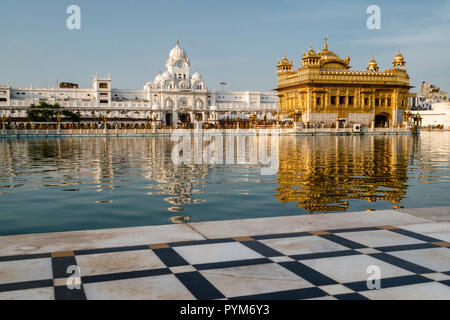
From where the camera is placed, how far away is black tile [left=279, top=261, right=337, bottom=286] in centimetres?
368

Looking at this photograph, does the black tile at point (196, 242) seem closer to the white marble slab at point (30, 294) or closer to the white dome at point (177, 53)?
the white marble slab at point (30, 294)

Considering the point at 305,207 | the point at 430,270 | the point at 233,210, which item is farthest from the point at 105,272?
the point at 305,207

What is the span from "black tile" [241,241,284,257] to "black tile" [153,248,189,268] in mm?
788

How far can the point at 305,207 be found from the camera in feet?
26.2

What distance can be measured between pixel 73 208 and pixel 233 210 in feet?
9.50

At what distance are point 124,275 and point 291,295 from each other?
141cm

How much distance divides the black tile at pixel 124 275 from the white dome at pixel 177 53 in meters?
120

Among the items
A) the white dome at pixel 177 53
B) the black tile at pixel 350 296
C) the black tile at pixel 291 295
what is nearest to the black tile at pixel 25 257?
the black tile at pixel 291 295

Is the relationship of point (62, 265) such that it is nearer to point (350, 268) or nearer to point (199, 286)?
point (199, 286)

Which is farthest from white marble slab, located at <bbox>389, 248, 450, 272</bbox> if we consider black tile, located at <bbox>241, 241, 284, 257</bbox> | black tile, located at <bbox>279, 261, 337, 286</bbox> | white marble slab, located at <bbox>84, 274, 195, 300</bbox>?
white marble slab, located at <bbox>84, 274, 195, 300</bbox>

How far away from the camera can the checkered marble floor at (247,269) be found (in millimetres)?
3445

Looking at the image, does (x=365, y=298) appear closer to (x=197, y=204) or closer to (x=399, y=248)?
(x=399, y=248)

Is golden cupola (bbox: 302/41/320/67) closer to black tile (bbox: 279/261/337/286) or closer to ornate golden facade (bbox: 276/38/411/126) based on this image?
ornate golden facade (bbox: 276/38/411/126)

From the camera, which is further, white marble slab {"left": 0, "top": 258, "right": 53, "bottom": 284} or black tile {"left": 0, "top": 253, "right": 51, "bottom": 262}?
black tile {"left": 0, "top": 253, "right": 51, "bottom": 262}
